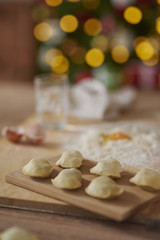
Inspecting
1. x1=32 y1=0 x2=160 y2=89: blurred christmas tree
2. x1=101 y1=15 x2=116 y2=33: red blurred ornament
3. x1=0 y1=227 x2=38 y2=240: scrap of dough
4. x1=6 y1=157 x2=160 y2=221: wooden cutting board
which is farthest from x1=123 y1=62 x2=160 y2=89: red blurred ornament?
x1=0 y1=227 x2=38 y2=240: scrap of dough

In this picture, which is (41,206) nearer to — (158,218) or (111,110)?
(158,218)

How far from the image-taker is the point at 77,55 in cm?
350

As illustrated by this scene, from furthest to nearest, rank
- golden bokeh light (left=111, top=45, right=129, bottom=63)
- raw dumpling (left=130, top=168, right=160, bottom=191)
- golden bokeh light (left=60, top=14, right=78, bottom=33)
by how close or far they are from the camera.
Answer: golden bokeh light (left=111, top=45, right=129, bottom=63)
golden bokeh light (left=60, top=14, right=78, bottom=33)
raw dumpling (left=130, top=168, right=160, bottom=191)

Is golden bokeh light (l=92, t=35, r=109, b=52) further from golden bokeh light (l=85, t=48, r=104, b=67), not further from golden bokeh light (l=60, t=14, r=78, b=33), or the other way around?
golden bokeh light (l=60, t=14, r=78, b=33)

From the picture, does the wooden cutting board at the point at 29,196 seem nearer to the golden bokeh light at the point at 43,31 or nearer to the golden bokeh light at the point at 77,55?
the golden bokeh light at the point at 77,55

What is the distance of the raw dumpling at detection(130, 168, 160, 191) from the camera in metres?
1.12

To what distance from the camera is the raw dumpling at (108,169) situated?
3.93 feet

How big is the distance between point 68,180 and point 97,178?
0.08 metres

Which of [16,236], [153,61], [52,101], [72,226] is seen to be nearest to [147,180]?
[72,226]

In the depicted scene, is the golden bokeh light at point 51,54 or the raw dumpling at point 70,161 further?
the golden bokeh light at point 51,54

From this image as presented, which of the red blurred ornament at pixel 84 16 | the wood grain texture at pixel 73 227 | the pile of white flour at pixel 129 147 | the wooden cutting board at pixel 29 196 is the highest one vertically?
the red blurred ornament at pixel 84 16

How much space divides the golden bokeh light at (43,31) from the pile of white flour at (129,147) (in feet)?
6.59

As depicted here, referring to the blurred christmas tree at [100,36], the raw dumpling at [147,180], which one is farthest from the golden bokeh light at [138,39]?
the raw dumpling at [147,180]

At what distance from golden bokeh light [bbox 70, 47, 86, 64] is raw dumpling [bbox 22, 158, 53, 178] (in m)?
2.33
